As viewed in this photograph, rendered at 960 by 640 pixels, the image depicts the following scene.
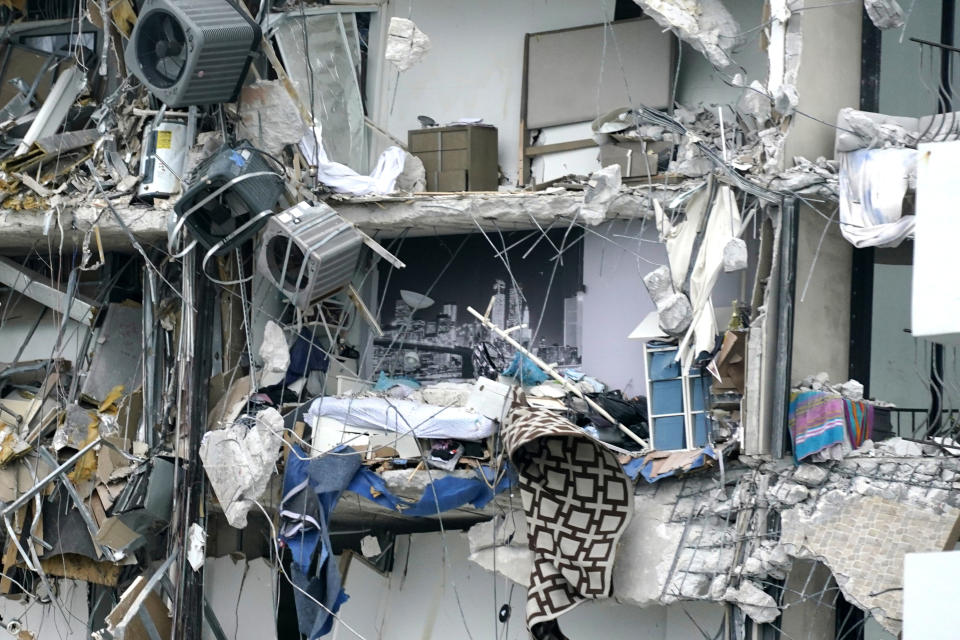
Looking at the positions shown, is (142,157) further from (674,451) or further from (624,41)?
(674,451)

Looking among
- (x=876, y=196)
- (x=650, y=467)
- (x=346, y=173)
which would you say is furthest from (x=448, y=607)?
(x=876, y=196)

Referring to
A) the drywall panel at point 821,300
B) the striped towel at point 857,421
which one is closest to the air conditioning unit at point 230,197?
the drywall panel at point 821,300

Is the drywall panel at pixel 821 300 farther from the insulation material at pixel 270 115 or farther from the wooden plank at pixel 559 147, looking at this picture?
the insulation material at pixel 270 115

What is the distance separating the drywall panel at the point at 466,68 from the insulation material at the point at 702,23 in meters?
1.90

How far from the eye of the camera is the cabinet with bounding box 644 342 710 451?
1301cm

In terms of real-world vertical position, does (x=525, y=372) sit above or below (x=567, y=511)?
above

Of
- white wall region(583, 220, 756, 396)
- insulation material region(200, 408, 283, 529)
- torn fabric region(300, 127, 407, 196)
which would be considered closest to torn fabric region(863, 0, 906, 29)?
white wall region(583, 220, 756, 396)

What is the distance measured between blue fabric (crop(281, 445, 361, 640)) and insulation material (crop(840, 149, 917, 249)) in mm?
4375

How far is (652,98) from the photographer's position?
14.5m

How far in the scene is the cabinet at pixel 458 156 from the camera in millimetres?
14805

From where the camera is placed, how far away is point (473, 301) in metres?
15.2

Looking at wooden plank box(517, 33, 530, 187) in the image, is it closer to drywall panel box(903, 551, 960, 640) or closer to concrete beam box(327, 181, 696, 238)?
concrete beam box(327, 181, 696, 238)

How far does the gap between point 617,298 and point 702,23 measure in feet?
8.60

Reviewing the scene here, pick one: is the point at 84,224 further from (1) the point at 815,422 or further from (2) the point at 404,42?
(1) the point at 815,422
